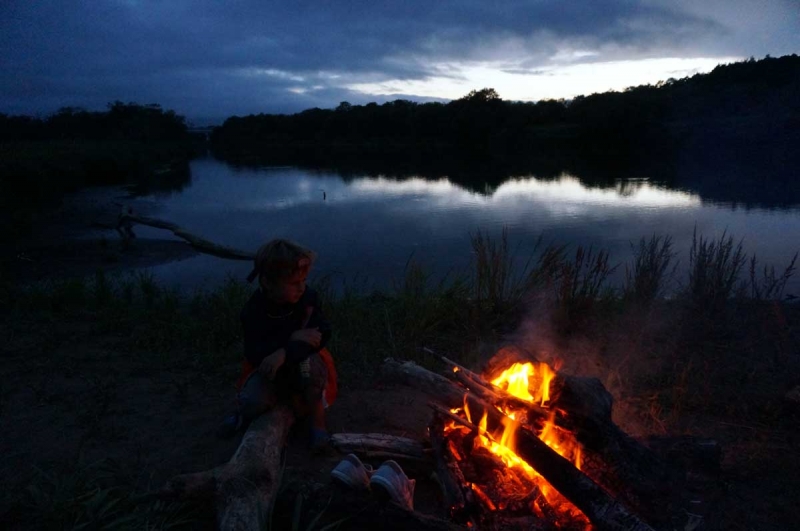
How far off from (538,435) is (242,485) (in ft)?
4.54

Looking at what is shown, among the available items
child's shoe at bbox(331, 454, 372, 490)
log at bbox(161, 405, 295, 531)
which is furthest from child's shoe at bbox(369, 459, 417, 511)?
log at bbox(161, 405, 295, 531)

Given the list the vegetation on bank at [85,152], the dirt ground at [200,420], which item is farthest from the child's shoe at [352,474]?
the vegetation on bank at [85,152]

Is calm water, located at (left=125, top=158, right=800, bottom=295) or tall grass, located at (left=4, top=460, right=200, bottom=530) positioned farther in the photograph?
calm water, located at (left=125, top=158, right=800, bottom=295)

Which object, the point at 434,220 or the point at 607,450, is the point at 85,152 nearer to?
the point at 434,220

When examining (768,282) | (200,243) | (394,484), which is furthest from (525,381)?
(200,243)

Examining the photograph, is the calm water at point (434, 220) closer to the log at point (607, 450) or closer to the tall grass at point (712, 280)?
the tall grass at point (712, 280)

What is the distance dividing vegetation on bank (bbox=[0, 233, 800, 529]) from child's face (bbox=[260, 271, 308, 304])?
131 centimetres

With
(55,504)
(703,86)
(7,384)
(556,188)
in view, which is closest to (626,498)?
(55,504)

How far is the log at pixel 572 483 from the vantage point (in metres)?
2.05

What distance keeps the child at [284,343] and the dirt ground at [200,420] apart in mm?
294

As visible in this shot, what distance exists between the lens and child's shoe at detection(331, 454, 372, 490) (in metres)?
2.29

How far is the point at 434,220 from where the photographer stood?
15.8 m

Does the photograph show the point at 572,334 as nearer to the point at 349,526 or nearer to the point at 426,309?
the point at 426,309

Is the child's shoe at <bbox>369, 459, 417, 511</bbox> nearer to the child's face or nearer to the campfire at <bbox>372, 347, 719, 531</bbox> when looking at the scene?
the campfire at <bbox>372, 347, 719, 531</bbox>
